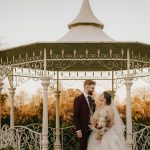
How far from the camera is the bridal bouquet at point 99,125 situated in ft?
36.5

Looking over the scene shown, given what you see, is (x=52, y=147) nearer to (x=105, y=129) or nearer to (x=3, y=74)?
(x=3, y=74)

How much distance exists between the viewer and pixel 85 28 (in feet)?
49.9

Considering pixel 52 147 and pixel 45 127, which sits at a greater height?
pixel 45 127

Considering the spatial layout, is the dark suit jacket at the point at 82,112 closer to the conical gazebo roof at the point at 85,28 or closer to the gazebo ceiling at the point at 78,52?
the gazebo ceiling at the point at 78,52

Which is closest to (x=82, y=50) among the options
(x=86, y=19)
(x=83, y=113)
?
(x=86, y=19)

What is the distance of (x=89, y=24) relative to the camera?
1543 centimetres

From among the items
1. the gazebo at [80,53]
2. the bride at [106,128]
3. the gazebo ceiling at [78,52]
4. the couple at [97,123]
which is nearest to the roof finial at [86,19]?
the gazebo at [80,53]

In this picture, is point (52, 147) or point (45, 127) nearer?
point (45, 127)

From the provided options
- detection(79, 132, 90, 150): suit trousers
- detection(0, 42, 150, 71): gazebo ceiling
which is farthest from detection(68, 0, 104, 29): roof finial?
detection(79, 132, 90, 150): suit trousers

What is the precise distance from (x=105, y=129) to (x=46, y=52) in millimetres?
3669

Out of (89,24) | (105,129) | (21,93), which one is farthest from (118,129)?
(21,93)

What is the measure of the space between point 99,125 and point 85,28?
503 cm

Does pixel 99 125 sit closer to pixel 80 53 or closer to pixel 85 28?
pixel 80 53

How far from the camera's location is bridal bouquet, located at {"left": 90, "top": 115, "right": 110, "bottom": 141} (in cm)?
1113
